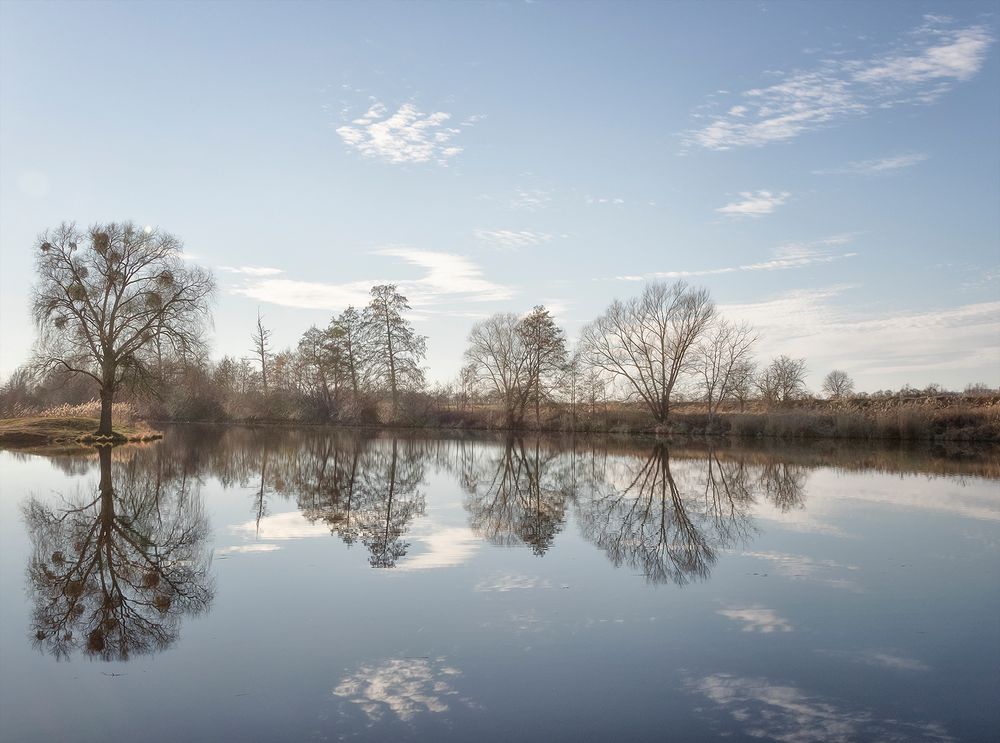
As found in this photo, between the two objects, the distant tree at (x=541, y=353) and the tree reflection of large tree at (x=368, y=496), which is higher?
the distant tree at (x=541, y=353)

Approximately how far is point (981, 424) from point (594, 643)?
3670 centimetres

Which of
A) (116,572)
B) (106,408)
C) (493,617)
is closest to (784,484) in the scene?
(493,617)

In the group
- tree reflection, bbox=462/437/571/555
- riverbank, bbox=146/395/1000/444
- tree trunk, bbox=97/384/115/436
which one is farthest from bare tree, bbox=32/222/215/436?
riverbank, bbox=146/395/1000/444

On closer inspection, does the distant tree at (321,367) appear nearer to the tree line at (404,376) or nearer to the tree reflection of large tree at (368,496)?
the tree line at (404,376)

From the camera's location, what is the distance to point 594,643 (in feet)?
19.5

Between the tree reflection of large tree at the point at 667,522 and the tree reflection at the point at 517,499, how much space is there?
65cm

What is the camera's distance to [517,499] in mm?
14609

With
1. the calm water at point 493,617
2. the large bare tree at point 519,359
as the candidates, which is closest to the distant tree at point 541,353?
the large bare tree at point 519,359

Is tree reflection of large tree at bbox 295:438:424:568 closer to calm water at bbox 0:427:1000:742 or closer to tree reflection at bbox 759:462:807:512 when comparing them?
calm water at bbox 0:427:1000:742

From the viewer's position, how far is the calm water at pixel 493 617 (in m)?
4.57

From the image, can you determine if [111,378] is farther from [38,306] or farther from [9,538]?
[9,538]

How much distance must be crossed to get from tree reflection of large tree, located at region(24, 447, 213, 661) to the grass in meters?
16.9

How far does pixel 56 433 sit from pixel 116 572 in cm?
2599

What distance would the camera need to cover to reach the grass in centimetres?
2797
